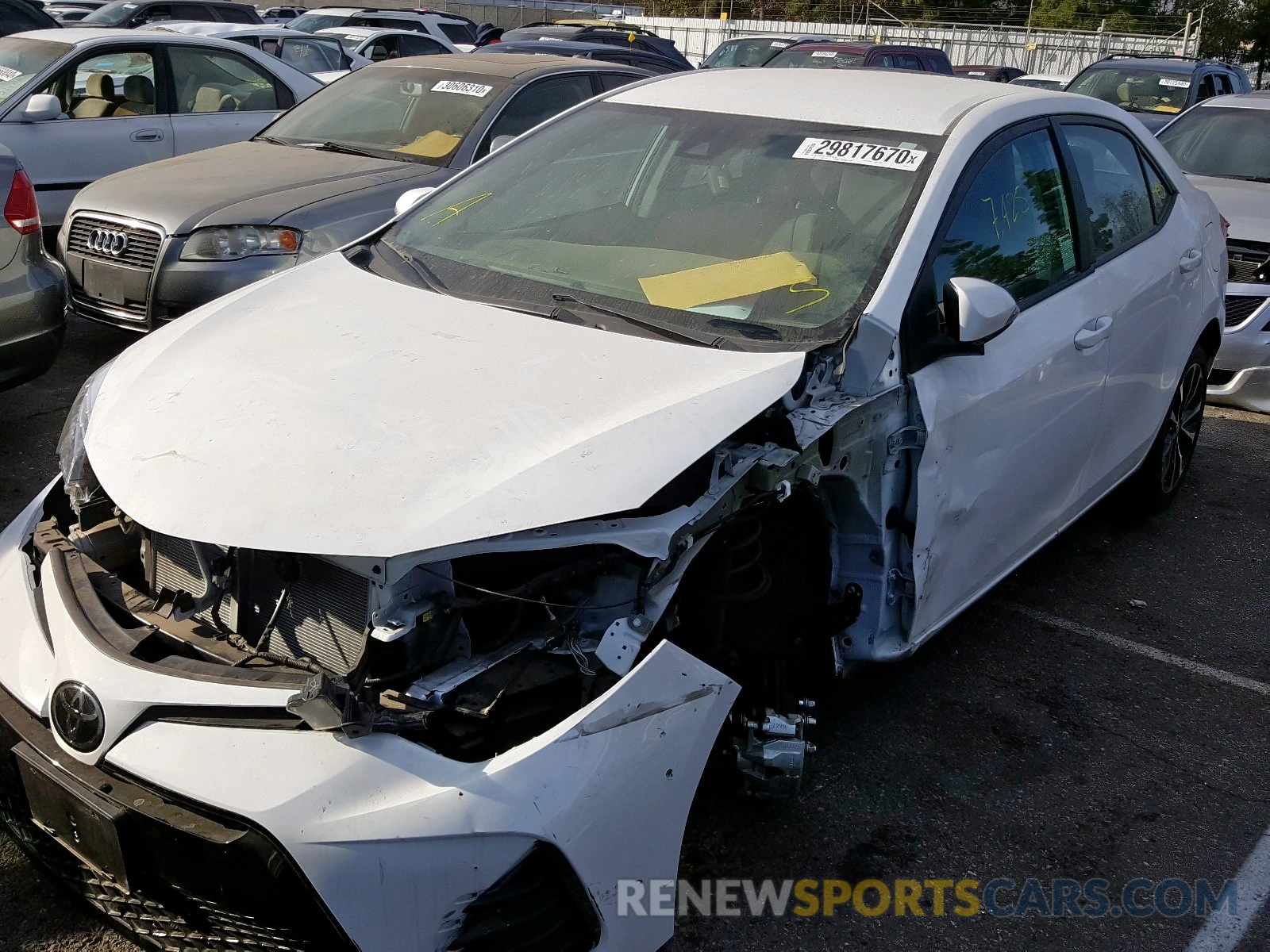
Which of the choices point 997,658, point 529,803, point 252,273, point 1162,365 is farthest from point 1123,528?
point 252,273

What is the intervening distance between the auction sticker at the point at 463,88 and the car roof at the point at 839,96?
311 cm

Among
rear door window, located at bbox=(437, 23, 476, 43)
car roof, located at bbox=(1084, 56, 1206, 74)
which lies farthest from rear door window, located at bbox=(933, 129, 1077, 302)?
rear door window, located at bbox=(437, 23, 476, 43)

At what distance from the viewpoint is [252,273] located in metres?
5.84

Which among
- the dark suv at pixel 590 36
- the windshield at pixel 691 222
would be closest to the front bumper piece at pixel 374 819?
the windshield at pixel 691 222

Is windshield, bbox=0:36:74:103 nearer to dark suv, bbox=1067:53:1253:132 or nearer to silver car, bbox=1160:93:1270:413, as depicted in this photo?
silver car, bbox=1160:93:1270:413

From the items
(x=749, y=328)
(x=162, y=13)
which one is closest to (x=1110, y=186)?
(x=749, y=328)

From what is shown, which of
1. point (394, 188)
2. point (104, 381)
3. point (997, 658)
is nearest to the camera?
point (104, 381)

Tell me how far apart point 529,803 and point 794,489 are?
3.58ft

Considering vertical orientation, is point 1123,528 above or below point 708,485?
below

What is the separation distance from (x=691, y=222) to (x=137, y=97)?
604 cm

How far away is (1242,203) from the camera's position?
7.18m

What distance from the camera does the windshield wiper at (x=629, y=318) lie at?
296 cm

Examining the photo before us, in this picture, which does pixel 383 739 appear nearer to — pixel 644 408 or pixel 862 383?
pixel 644 408

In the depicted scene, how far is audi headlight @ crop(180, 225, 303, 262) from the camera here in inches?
230
